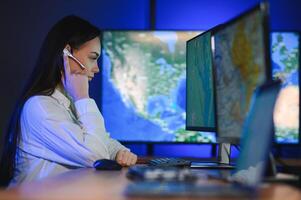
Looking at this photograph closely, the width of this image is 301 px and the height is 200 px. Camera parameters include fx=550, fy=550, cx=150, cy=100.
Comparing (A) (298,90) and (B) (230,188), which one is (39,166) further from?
(A) (298,90)

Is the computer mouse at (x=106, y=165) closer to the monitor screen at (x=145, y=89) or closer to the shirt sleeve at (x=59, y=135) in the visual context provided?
the shirt sleeve at (x=59, y=135)

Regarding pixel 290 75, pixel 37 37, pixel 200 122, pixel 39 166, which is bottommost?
pixel 39 166

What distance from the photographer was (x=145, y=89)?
3203 millimetres

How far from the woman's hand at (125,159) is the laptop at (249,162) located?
777 mm

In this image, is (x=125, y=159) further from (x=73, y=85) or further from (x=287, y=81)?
(x=287, y=81)

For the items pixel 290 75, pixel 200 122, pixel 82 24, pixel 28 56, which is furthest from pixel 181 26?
pixel 200 122

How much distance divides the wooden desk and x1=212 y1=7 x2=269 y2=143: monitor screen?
25 centimetres

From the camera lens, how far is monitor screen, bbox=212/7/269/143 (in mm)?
1284

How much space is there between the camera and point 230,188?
113cm

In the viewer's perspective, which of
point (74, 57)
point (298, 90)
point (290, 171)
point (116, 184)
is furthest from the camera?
point (298, 90)

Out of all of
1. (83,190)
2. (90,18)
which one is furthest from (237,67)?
(90,18)

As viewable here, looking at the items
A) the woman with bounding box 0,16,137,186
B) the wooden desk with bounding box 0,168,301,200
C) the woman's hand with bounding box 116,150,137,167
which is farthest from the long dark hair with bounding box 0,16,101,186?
the wooden desk with bounding box 0,168,301,200

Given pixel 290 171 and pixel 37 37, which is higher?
pixel 37 37

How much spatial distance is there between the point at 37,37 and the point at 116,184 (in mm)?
2246
